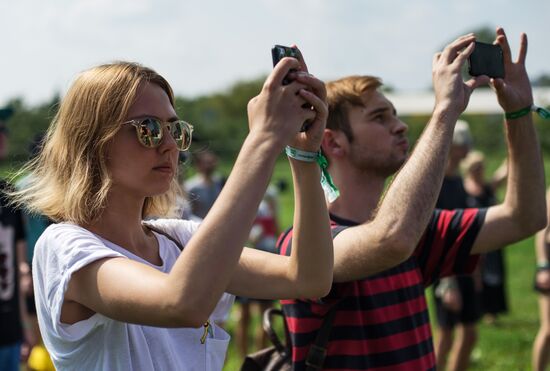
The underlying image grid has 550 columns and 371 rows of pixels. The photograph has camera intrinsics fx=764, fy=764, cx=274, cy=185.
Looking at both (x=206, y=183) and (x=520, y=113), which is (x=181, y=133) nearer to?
(x=520, y=113)

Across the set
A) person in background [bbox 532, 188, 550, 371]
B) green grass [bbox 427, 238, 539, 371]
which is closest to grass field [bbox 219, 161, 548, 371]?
green grass [bbox 427, 238, 539, 371]

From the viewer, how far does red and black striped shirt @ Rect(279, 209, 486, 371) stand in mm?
2613

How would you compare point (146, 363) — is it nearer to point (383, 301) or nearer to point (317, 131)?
point (317, 131)

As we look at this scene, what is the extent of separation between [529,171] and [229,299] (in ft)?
4.67

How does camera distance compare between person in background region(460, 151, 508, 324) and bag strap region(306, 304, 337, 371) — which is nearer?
bag strap region(306, 304, 337, 371)

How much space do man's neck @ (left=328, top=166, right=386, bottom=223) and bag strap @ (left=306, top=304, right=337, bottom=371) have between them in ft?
1.48

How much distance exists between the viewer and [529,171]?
2.98 meters

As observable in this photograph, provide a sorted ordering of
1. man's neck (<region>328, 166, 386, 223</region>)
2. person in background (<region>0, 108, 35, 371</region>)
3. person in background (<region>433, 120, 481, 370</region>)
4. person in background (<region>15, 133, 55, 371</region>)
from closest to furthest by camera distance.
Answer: man's neck (<region>328, 166, 386, 223</region>) < person in background (<region>0, 108, 35, 371</region>) < person in background (<region>15, 133, 55, 371</region>) < person in background (<region>433, 120, 481, 370</region>)

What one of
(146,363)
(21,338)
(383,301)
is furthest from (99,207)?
(21,338)

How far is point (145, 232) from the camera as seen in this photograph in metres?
2.11

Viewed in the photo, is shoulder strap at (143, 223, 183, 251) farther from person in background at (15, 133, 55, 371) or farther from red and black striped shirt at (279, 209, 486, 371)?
person in background at (15, 133, 55, 371)

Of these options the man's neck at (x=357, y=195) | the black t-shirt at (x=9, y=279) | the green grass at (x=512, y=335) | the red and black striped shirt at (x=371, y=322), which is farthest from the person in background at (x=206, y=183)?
the red and black striped shirt at (x=371, y=322)

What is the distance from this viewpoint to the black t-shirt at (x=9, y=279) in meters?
4.59

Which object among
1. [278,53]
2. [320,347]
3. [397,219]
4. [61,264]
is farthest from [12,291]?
[278,53]
